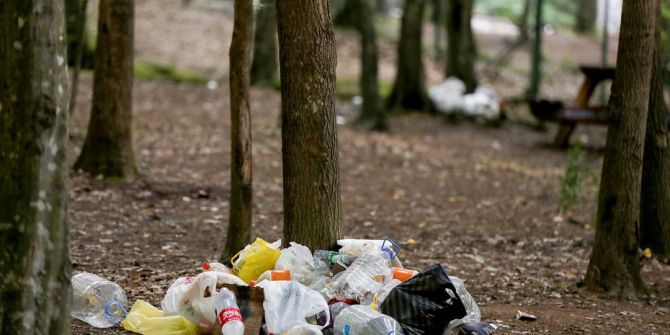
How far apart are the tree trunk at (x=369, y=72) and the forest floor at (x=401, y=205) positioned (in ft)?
1.50

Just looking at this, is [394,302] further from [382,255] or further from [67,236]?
[67,236]

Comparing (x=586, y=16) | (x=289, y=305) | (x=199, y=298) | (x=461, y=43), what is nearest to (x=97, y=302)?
(x=199, y=298)

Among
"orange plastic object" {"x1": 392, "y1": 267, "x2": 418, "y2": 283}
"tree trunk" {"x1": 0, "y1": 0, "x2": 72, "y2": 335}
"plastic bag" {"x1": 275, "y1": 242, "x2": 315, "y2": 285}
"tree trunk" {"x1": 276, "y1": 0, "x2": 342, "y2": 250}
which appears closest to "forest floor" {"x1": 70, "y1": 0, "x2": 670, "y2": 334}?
"orange plastic object" {"x1": 392, "y1": 267, "x2": 418, "y2": 283}

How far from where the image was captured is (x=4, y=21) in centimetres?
406

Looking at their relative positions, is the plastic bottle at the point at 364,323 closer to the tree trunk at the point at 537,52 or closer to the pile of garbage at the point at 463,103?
the pile of garbage at the point at 463,103

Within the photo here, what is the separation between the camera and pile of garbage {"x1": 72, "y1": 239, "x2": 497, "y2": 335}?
550 centimetres

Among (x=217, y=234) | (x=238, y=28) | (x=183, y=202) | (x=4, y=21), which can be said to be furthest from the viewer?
(x=183, y=202)

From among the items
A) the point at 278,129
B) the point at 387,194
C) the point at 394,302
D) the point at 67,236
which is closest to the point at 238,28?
the point at 394,302

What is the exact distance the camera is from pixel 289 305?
5.55 meters

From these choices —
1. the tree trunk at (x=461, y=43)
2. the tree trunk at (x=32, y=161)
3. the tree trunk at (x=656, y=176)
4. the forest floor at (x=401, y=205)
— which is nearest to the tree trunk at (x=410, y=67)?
the forest floor at (x=401, y=205)

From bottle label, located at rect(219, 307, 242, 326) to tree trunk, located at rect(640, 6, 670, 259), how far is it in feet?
16.8

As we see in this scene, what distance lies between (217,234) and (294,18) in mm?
3992

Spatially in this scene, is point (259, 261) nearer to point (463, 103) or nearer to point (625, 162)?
point (625, 162)

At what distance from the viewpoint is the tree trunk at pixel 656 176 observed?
29.7 feet
